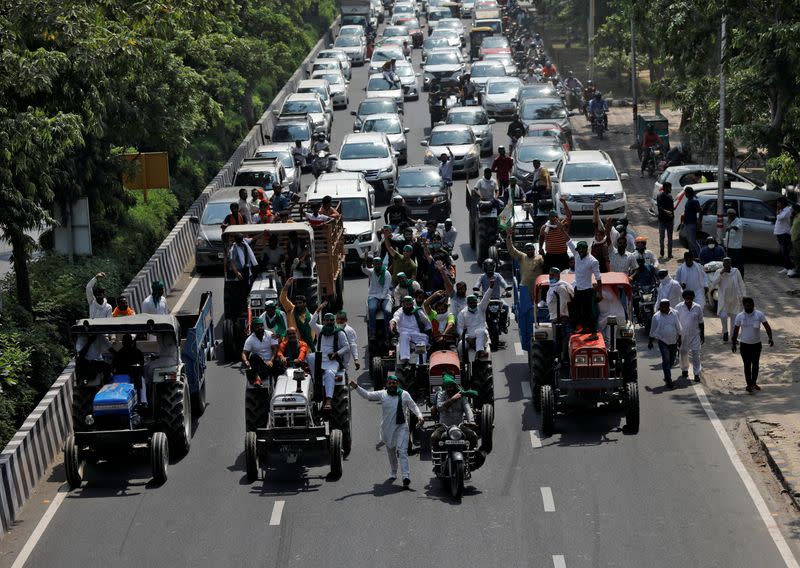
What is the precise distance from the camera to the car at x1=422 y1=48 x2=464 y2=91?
6356cm

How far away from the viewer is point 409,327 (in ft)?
70.5

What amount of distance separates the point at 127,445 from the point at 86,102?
9046mm

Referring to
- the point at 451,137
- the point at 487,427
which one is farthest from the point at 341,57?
the point at 487,427

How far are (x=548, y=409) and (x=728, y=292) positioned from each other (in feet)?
20.6

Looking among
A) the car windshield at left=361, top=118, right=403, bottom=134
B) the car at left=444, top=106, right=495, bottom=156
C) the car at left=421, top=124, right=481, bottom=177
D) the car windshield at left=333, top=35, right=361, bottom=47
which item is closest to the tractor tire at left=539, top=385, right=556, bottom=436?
the car at left=421, top=124, right=481, bottom=177

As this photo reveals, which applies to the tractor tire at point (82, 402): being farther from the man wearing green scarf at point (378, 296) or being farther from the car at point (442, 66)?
the car at point (442, 66)

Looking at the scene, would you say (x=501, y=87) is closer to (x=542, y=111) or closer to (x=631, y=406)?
(x=542, y=111)

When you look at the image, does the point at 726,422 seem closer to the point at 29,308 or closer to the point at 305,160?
the point at 29,308

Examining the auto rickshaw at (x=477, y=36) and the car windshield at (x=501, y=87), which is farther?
the auto rickshaw at (x=477, y=36)

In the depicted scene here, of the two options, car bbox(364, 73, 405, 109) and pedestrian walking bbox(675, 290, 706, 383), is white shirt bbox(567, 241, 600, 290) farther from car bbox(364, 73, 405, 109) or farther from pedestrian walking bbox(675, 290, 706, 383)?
car bbox(364, 73, 405, 109)

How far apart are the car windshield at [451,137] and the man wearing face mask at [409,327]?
908 inches

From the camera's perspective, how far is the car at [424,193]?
36.7 m

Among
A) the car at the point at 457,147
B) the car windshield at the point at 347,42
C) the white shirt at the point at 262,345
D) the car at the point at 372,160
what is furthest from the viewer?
the car windshield at the point at 347,42

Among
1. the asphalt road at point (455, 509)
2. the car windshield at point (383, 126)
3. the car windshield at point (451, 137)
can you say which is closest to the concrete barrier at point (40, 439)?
the asphalt road at point (455, 509)
